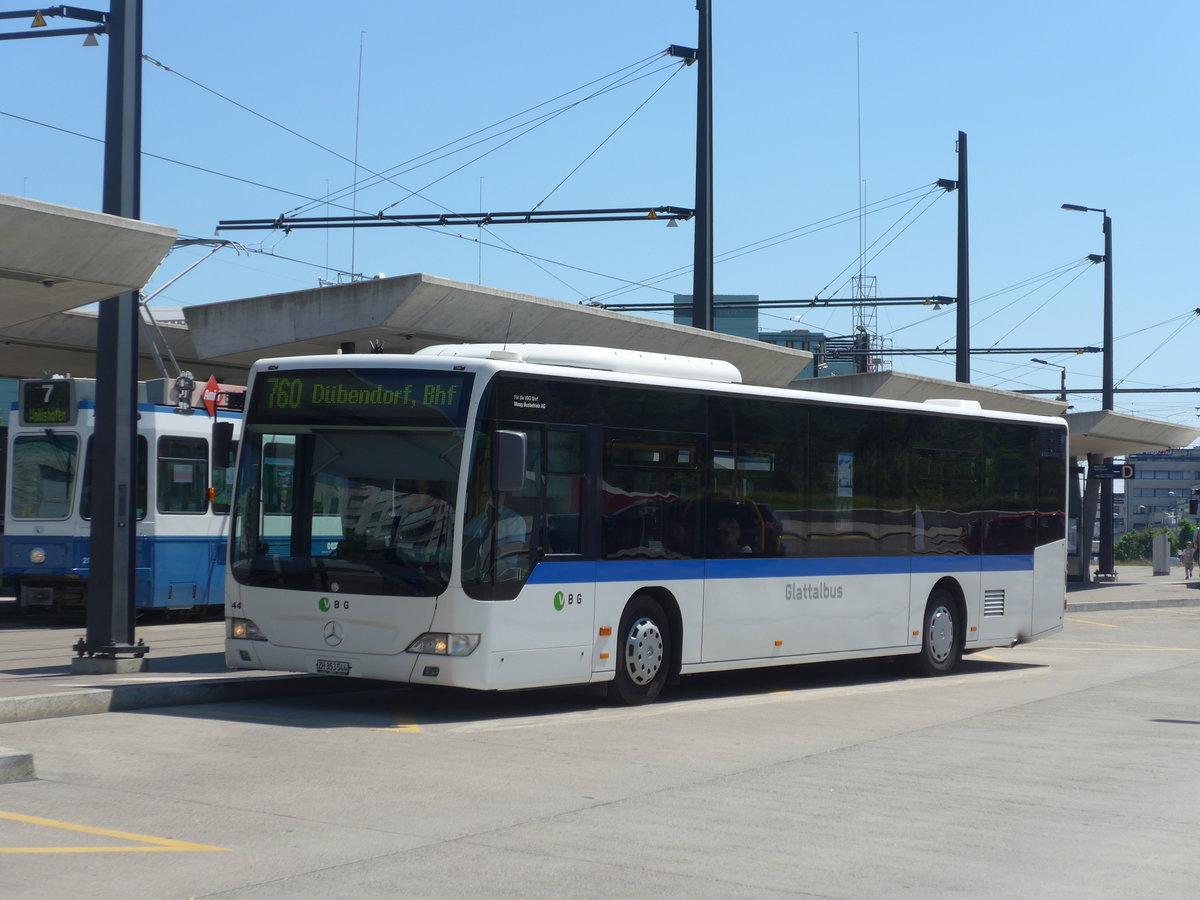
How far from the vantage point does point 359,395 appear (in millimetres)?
12461

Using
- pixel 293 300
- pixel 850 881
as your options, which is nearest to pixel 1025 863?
pixel 850 881

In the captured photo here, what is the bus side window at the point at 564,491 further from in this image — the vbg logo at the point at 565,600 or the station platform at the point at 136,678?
the station platform at the point at 136,678

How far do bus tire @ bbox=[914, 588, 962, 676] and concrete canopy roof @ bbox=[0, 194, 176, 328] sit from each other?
9.08m

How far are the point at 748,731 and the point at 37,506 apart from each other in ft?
44.9

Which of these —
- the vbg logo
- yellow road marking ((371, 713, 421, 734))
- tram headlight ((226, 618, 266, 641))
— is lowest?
yellow road marking ((371, 713, 421, 734))

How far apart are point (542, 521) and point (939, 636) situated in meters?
7.00

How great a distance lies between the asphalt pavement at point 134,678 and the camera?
11.7m

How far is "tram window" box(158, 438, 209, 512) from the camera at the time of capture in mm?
21984

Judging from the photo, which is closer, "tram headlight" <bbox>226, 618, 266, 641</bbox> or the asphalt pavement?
the asphalt pavement

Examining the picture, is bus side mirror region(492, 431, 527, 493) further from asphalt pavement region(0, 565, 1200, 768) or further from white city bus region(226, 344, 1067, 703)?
asphalt pavement region(0, 565, 1200, 768)

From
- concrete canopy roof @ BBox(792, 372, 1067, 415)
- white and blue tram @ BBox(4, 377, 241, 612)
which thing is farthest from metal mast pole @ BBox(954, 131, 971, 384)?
white and blue tram @ BBox(4, 377, 241, 612)

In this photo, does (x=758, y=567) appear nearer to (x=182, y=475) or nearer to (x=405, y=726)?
(x=405, y=726)

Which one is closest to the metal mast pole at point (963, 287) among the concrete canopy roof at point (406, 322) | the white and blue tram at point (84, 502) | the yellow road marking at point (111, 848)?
the concrete canopy roof at point (406, 322)

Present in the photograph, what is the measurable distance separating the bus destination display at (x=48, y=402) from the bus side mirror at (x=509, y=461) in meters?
12.4
